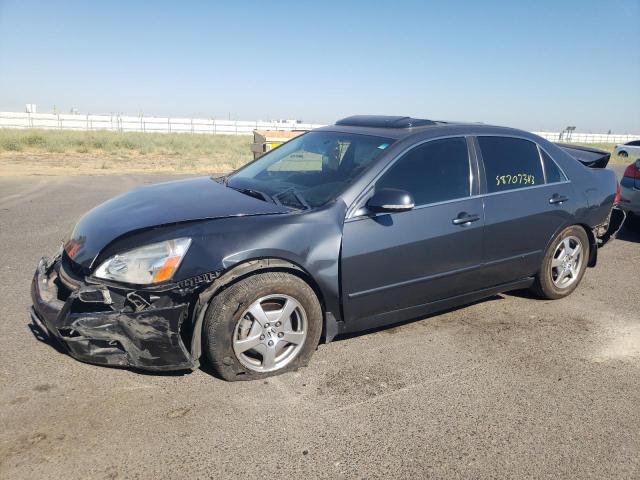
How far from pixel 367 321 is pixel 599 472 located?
5.35 feet

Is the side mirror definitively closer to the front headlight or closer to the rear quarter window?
the front headlight

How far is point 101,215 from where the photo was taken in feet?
12.1

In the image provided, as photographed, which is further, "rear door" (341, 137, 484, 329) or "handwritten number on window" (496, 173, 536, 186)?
"handwritten number on window" (496, 173, 536, 186)

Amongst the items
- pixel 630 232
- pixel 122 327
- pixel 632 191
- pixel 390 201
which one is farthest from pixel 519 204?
pixel 630 232

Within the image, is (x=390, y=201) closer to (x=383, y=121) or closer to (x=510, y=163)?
(x=383, y=121)

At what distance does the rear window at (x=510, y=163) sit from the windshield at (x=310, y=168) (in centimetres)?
94

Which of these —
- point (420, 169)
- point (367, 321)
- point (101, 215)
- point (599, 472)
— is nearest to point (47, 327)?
point (101, 215)

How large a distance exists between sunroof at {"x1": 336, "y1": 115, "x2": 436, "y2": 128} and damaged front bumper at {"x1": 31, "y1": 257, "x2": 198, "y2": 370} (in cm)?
230

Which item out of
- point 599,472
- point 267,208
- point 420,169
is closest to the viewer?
point 599,472

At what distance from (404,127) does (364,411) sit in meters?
2.29

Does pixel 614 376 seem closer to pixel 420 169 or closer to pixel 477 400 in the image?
pixel 477 400

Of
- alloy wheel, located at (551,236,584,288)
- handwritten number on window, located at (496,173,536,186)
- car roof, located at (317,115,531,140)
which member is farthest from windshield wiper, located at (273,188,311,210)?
alloy wheel, located at (551,236,584,288)

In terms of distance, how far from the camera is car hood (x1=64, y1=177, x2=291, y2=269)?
327cm

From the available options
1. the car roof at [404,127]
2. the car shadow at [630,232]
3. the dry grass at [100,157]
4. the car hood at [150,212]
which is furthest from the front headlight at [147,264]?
the dry grass at [100,157]
